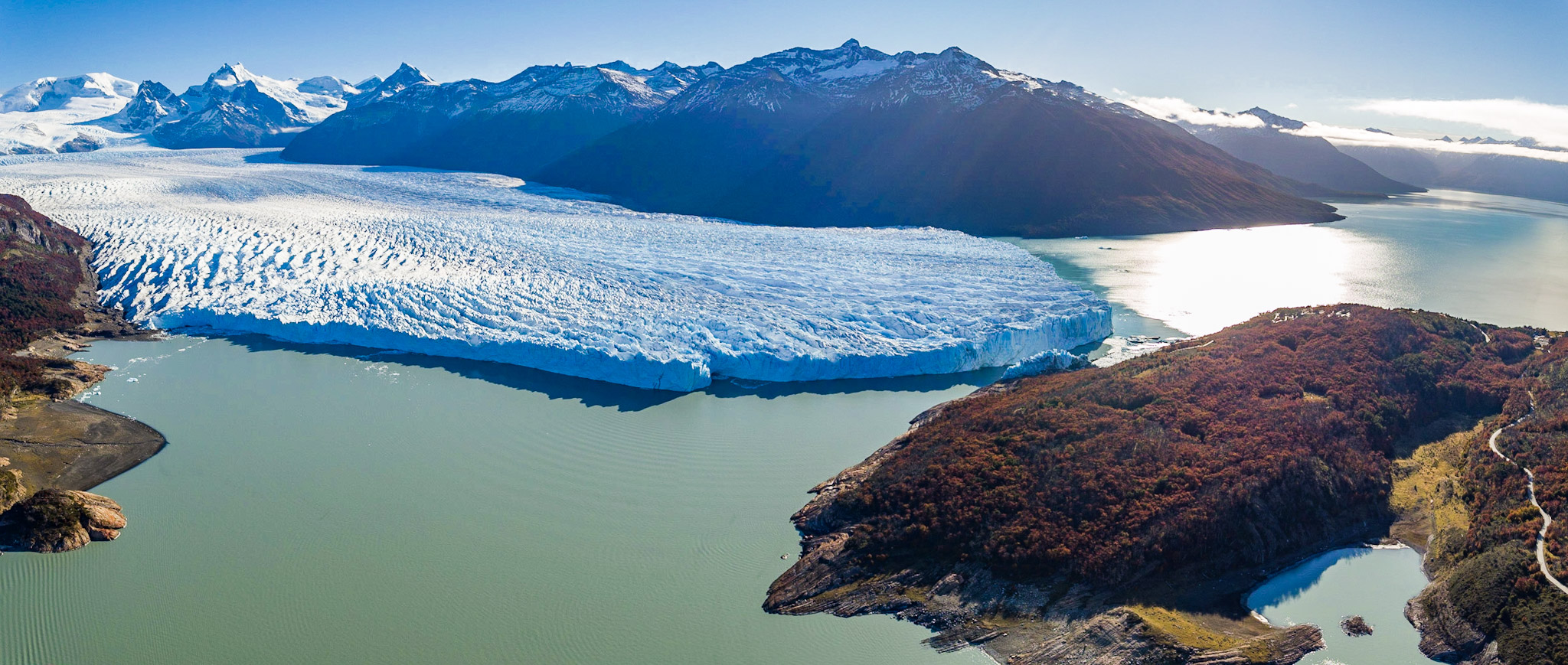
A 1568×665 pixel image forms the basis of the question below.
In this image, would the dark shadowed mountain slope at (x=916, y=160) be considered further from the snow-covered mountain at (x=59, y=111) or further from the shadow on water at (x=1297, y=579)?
the snow-covered mountain at (x=59, y=111)

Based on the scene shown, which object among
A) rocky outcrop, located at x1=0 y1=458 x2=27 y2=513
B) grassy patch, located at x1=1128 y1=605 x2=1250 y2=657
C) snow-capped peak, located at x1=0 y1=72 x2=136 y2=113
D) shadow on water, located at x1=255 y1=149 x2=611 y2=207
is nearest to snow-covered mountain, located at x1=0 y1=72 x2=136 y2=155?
snow-capped peak, located at x1=0 y1=72 x2=136 y2=113

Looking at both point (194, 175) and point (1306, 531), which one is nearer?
point (1306, 531)

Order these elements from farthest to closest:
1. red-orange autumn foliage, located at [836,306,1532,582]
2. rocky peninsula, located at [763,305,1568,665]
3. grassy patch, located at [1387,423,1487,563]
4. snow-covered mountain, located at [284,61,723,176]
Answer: snow-covered mountain, located at [284,61,723,176] < grassy patch, located at [1387,423,1487,563] < red-orange autumn foliage, located at [836,306,1532,582] < rocky peninsula, located at [763,305,1568,665]

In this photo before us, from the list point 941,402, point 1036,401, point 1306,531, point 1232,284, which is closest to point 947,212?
point 1232,284

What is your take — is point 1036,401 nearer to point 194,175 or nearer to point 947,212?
point 947,212

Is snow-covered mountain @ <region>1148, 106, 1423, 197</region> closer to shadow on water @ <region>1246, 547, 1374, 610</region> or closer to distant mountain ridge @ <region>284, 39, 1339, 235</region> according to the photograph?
distant mountain ridge @ <region>284, 39, 1339, 235</region>

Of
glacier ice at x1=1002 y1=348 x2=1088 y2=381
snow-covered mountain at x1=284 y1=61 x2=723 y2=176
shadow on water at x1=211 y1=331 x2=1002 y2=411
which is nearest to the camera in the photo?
shadow on water at x1=211 y1=331 x2=1002 y2=411

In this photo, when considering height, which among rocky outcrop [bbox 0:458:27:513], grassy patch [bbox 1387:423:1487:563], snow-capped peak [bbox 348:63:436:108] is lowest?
rocky outcrop [bbox 0:458:27:513]
